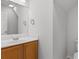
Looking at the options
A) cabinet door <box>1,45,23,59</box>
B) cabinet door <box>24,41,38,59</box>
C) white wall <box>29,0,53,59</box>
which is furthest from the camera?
white wall <box>29,0,53,59</box>

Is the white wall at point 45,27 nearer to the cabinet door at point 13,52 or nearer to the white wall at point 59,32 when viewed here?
the white wall at point 59,32

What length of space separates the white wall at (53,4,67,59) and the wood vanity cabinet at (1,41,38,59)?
0.56m

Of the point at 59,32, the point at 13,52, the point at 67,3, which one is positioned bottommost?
the point at 13,52

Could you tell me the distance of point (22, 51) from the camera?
1928 mm

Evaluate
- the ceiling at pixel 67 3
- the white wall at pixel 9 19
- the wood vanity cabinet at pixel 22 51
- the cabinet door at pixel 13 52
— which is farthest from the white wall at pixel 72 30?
the cabinet door at pixel 13 52

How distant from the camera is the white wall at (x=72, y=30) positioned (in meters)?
3.07

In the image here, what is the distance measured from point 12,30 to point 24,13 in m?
0.58

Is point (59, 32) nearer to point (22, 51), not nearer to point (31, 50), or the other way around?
point (31, 50)

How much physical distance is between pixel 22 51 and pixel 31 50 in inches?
13.3

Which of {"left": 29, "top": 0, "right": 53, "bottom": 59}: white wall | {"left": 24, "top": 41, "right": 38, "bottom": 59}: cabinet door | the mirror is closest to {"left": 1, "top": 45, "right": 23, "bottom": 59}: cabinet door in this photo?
{"left": 24, "top": 41, "right": 38, "bottom": 59}: cabinet door

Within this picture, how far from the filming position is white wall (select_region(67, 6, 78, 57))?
307 cm

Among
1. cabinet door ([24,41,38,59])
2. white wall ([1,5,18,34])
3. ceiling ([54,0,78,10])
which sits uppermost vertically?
ceiling ([54,0,78,10])

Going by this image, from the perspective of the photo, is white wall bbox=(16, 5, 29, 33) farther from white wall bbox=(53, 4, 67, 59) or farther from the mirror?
white wall bbox=(53, 4, 67, 59)

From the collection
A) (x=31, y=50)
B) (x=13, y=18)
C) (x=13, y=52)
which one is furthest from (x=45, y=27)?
(x=13, y=52)
